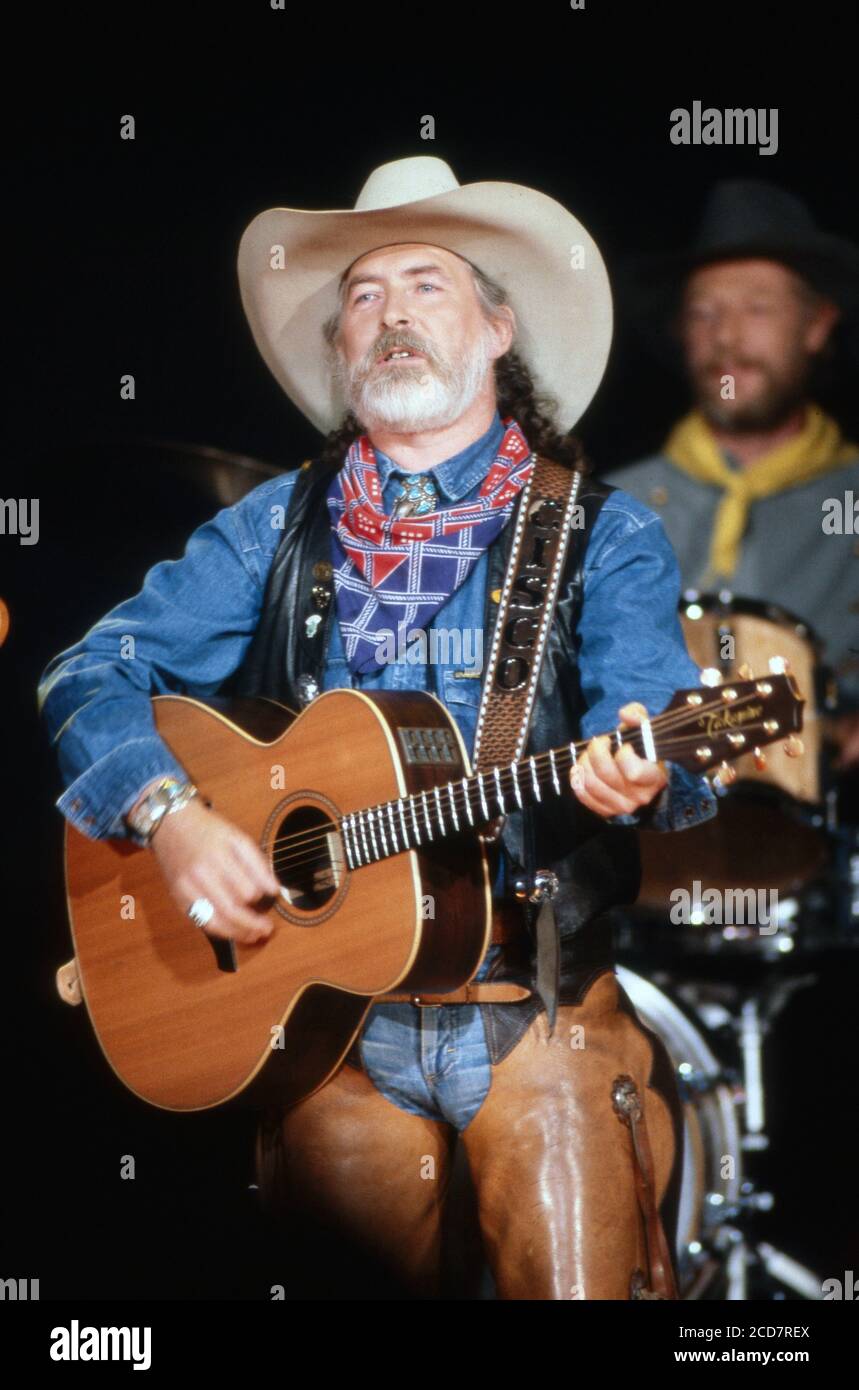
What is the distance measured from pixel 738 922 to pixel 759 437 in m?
1.09

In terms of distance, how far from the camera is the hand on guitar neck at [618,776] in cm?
225

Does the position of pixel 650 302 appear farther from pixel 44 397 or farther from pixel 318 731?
pixel 318 731

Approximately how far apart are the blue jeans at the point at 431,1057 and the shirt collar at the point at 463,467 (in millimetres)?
782

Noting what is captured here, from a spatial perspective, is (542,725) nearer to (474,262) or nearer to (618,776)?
(618,776)

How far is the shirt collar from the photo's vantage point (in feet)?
9.16

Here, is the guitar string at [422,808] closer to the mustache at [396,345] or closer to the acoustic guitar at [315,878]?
the acoustic guitar at [315,878]

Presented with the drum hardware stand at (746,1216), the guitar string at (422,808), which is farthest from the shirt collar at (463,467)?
the drum hardware stand at (746,1216)

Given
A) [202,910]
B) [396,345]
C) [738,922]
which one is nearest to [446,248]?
[396,345]

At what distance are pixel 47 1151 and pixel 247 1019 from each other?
0.93 metres
